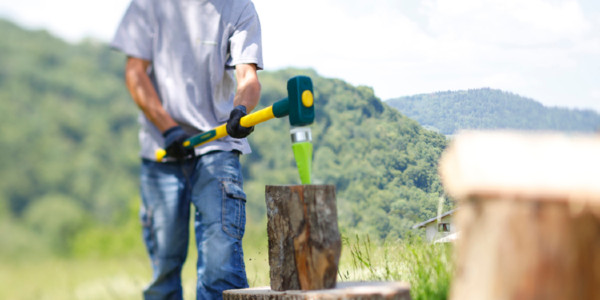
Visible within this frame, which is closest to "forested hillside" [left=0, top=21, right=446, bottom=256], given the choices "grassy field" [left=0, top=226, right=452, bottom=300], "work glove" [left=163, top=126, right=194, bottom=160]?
"grassy field" [left=0, top=226, right=452, bottom=300]

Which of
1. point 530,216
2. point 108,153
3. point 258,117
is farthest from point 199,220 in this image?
point 108,153

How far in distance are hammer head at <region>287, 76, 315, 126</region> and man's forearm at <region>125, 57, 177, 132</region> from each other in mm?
737

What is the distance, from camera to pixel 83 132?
78.4ft

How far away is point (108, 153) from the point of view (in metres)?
22.9

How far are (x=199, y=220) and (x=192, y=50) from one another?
2.68ft

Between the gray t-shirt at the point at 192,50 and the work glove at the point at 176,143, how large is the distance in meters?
0.10

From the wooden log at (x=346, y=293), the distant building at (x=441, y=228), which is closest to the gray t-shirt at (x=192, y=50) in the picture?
the wooden log at (x=346, y=293)

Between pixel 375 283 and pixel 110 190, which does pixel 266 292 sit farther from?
pixel 110 190

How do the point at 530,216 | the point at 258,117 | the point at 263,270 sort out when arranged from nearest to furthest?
the point at 530,216
the point at 258,117
the point at 263,270

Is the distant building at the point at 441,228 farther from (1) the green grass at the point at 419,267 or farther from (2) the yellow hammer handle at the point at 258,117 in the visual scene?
(2) the yellow hammer handle at the point at 258,117

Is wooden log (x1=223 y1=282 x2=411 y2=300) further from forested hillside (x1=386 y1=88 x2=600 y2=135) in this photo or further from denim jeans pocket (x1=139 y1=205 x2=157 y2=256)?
forested hillside (x1=386 y1=88 x2=600 y2=135)

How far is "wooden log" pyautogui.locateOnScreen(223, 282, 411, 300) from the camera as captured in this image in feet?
6.81

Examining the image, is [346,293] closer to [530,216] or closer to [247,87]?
[530,216]

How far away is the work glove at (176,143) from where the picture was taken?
2867mm
